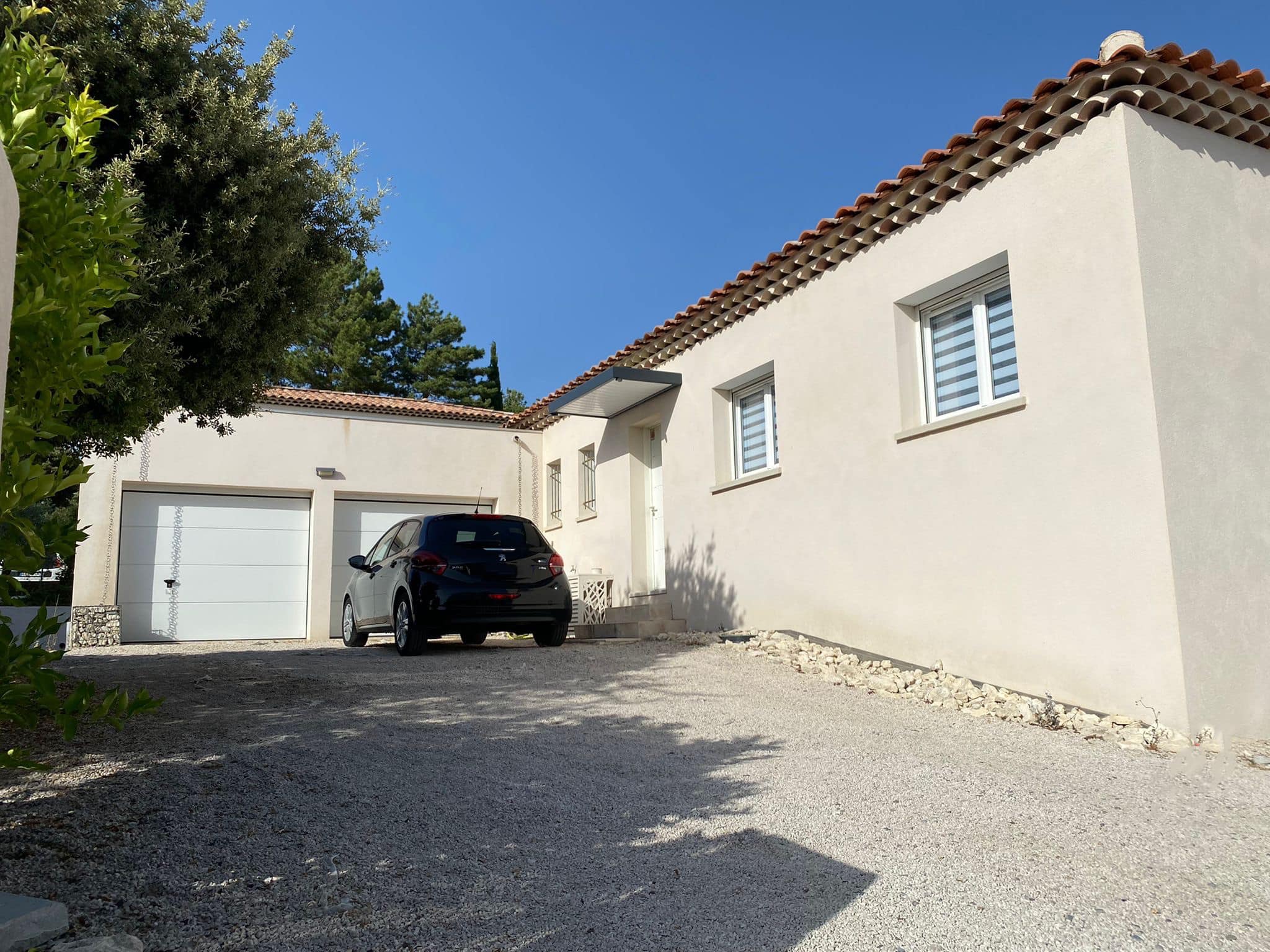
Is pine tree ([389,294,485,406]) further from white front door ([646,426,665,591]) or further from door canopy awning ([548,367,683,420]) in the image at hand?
white front door ([646,426,665,591])

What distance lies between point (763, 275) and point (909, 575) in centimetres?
390

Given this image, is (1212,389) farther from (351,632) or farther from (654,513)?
(351,632)

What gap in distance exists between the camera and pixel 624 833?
3.86m

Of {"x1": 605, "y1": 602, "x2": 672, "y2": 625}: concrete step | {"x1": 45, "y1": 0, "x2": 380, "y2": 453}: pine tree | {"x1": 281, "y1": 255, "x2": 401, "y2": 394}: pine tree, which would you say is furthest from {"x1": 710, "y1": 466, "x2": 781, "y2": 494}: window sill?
{"x1": 281, "y1": 255, "x2": 401, "y2": 394}: pine tree

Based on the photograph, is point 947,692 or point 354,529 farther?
point 354,529

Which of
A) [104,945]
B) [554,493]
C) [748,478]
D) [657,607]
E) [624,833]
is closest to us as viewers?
[104,945]

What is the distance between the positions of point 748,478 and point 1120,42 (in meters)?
5.66

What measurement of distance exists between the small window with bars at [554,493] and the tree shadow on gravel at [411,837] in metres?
11.2

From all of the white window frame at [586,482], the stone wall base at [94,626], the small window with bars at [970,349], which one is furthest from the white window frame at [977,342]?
the stone wall base at [94,626]

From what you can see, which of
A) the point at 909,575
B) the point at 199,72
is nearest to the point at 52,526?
the point at 199,72

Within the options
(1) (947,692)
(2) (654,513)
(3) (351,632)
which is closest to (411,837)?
(1) (947,692)

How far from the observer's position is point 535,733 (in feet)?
18.2

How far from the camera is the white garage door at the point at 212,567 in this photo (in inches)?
593

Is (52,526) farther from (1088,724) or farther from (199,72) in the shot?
(1088,724)
